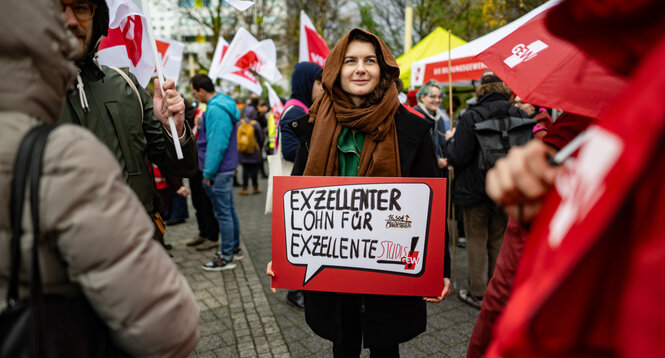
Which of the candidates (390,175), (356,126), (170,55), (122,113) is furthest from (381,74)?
(170,55)

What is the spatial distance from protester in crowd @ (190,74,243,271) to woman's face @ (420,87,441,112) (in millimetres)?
2432

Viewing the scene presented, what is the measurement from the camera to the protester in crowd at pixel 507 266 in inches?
59.9

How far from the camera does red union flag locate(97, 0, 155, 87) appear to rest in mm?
2441

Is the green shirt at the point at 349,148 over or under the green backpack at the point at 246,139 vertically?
over

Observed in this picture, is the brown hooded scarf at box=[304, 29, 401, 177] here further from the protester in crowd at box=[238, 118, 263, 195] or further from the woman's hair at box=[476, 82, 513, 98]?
the protester in crowd at box=[238, 118, 263, 195]

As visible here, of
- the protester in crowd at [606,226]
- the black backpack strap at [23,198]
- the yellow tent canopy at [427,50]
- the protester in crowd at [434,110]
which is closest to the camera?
the protester in crowd at [606,226]

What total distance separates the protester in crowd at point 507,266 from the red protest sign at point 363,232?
0.28m

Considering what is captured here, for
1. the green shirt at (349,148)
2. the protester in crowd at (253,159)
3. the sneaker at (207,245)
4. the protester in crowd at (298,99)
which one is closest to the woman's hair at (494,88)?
the protester in crowd at (298,99)

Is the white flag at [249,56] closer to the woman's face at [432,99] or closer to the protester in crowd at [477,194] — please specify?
the woman's face at [432,99]

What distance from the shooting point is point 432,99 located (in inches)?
213

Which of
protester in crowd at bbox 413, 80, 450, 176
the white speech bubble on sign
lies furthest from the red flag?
protester in crowd at bbox 413, 80, 450, 176

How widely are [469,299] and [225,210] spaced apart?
9.70 ft

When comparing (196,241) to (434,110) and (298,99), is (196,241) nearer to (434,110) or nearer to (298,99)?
(298,99)

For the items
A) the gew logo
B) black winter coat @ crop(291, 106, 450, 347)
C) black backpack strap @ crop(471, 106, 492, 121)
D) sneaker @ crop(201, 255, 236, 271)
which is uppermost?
the gew logo
